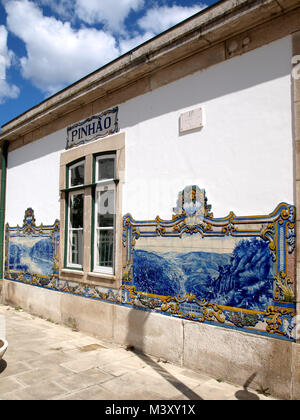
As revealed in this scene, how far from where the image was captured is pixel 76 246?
680 centimetres

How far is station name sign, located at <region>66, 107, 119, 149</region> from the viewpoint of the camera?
19.6 ft

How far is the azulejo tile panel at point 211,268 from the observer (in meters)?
3.67

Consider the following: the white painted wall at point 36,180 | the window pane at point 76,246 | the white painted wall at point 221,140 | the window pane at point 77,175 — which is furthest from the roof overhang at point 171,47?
the window pane at point 76,246

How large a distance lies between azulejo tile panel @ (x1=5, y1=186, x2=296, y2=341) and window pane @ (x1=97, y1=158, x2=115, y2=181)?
93 centimetres

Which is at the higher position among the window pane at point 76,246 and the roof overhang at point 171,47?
the roof overhang at point 171,47

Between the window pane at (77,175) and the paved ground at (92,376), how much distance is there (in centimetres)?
279

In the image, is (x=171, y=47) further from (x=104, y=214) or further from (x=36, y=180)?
(x=36, y=180)

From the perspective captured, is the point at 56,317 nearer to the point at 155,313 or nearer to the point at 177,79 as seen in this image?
the point at 155,313

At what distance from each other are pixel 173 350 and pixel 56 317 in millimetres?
3097

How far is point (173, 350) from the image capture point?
4.62 meters

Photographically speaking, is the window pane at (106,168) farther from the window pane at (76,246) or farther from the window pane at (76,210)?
the window pane at (76,246)

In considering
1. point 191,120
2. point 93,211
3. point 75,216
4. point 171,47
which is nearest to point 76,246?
point 75,216

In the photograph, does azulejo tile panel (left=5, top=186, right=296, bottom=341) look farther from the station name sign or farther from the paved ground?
the station name sign

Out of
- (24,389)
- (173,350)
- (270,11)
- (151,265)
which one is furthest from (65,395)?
(270,11)
